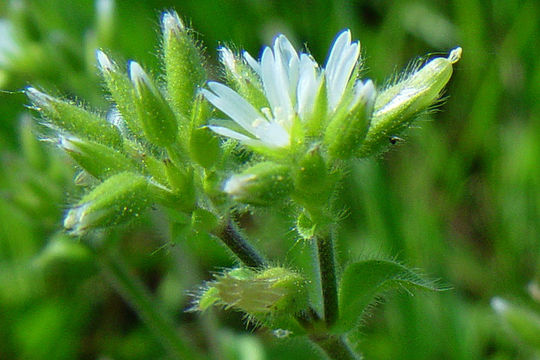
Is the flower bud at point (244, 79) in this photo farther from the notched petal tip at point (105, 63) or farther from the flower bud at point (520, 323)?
the flower bud at point (520, 323)

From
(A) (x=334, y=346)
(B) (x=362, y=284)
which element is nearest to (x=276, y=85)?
(B) (x=362, y=284)

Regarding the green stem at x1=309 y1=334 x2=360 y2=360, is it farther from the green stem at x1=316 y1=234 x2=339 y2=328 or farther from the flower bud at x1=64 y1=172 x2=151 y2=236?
the flower bud at x1=64 y1=172 x2=151 y2=236

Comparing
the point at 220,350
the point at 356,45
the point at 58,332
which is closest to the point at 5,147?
the point at 58,332

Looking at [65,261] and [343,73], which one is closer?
[343,73]

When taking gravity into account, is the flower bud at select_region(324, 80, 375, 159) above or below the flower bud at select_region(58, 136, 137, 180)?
below

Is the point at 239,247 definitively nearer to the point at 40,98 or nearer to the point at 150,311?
the point at 40,98

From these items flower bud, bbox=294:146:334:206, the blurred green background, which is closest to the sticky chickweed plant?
flower bud, bbox=294:146:334:206
